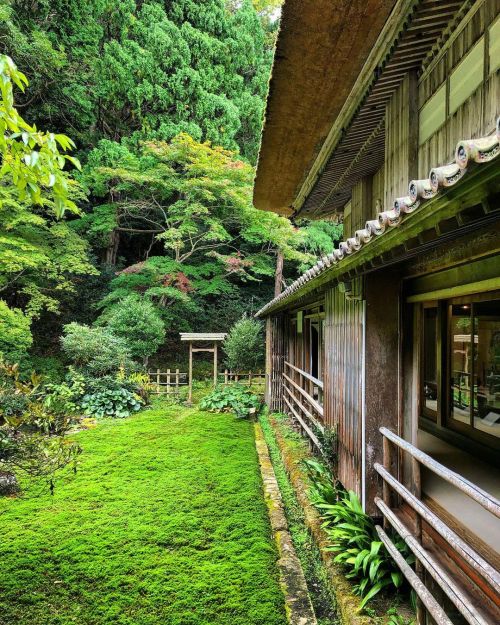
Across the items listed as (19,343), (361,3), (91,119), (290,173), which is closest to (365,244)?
(361,3)

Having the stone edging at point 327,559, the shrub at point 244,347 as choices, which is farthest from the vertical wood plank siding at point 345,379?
the shrub at point 244,347

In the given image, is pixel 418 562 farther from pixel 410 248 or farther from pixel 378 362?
pixel 410 248

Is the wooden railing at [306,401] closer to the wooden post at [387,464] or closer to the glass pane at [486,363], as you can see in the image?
the wooden post at [387,464]

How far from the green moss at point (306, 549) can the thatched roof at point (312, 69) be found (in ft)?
13.3

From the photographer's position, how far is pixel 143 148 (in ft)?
43.6

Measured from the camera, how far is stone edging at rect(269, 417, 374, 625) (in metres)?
2.53

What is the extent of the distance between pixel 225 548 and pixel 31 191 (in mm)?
3605

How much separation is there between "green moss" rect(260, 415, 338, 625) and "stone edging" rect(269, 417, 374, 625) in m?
0.10

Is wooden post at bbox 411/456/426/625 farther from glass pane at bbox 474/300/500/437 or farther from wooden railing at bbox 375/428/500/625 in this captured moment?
glass pane at bbox 474/300/500/437

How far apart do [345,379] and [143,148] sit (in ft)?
40.0

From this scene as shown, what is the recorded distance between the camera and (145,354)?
12469mm

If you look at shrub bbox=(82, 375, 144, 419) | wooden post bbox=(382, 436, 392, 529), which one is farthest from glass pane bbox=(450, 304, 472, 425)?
shrub bbox=(82, 375, 144, 419)

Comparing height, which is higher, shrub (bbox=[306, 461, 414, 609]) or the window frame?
the window frame

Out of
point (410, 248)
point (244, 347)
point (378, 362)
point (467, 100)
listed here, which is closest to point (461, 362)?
point (378, 362)
